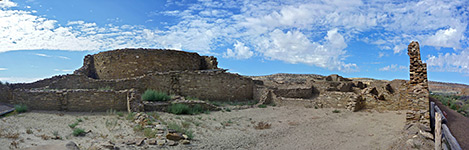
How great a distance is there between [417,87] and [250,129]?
5.67m

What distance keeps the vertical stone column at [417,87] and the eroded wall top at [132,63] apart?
12.4 meters

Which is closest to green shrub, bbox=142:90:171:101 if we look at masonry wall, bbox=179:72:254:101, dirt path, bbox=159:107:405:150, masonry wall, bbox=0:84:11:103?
dirt path, bbox=159:107:405:150

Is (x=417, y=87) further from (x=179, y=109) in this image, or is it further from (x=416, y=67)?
(x=179, y=109)

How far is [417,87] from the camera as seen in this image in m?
8.19

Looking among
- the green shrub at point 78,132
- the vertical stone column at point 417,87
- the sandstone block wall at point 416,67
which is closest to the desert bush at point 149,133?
the green shrub at point 78,132

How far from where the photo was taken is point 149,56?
50.7 feet

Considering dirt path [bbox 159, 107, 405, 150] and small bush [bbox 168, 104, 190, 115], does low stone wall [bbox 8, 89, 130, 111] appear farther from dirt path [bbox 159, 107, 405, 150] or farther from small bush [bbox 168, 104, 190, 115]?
dirt path [bbox 159, 107, 405, 150]

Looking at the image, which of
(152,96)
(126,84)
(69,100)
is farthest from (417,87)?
(69,100)

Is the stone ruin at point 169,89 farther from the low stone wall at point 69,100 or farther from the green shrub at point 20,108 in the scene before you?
the green shrub at point 20,108

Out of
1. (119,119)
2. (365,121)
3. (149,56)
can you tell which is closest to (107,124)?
(119,119)

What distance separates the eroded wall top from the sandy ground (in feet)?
18.9

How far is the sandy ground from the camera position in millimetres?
6590

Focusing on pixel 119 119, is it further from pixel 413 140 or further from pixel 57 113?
pixel 413 140

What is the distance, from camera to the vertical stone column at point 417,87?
7820 mm
